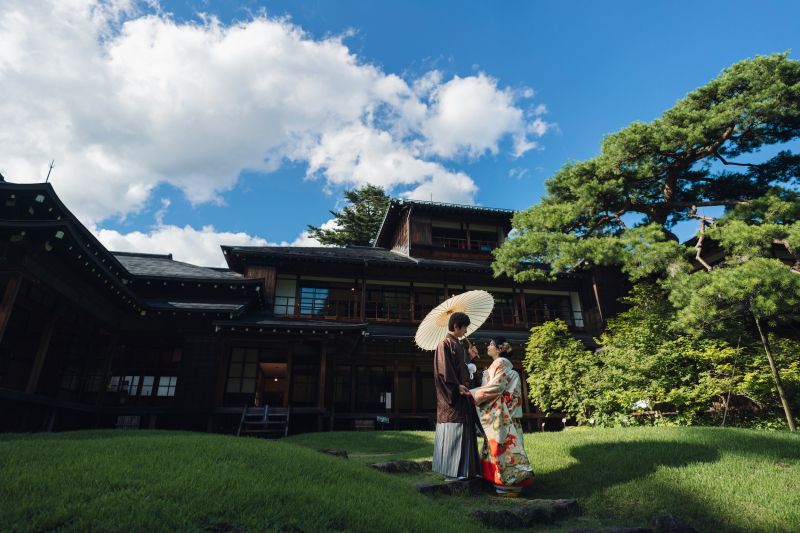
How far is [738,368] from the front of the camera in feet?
29.1

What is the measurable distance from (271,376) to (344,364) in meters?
4.16

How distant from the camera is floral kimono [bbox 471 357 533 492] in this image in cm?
475

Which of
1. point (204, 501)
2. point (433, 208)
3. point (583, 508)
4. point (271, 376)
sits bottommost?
point (583, 508)

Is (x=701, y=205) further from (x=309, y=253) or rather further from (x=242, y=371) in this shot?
(x=242, y=371)

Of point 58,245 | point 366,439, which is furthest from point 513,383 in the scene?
point 58,245

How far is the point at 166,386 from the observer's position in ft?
42.0

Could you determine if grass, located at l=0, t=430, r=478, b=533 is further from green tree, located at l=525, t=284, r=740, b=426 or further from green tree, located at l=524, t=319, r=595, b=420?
green tree, located at l=524, t=319, r=595, b=420

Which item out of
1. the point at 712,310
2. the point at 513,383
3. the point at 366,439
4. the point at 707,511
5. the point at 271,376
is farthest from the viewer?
the point at 271,376

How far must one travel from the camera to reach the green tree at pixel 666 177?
1042 cm

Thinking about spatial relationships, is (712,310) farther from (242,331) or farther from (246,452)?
(242,331)

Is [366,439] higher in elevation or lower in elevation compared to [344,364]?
lower

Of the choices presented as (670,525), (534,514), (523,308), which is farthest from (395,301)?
(670,525)

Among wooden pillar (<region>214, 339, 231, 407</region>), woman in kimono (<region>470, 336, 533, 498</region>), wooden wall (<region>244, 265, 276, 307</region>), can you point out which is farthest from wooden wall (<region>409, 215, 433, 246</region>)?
woman in kimono (<region>470, 336, 533, 498</region>)

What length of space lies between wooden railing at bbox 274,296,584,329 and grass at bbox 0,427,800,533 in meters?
9.96
